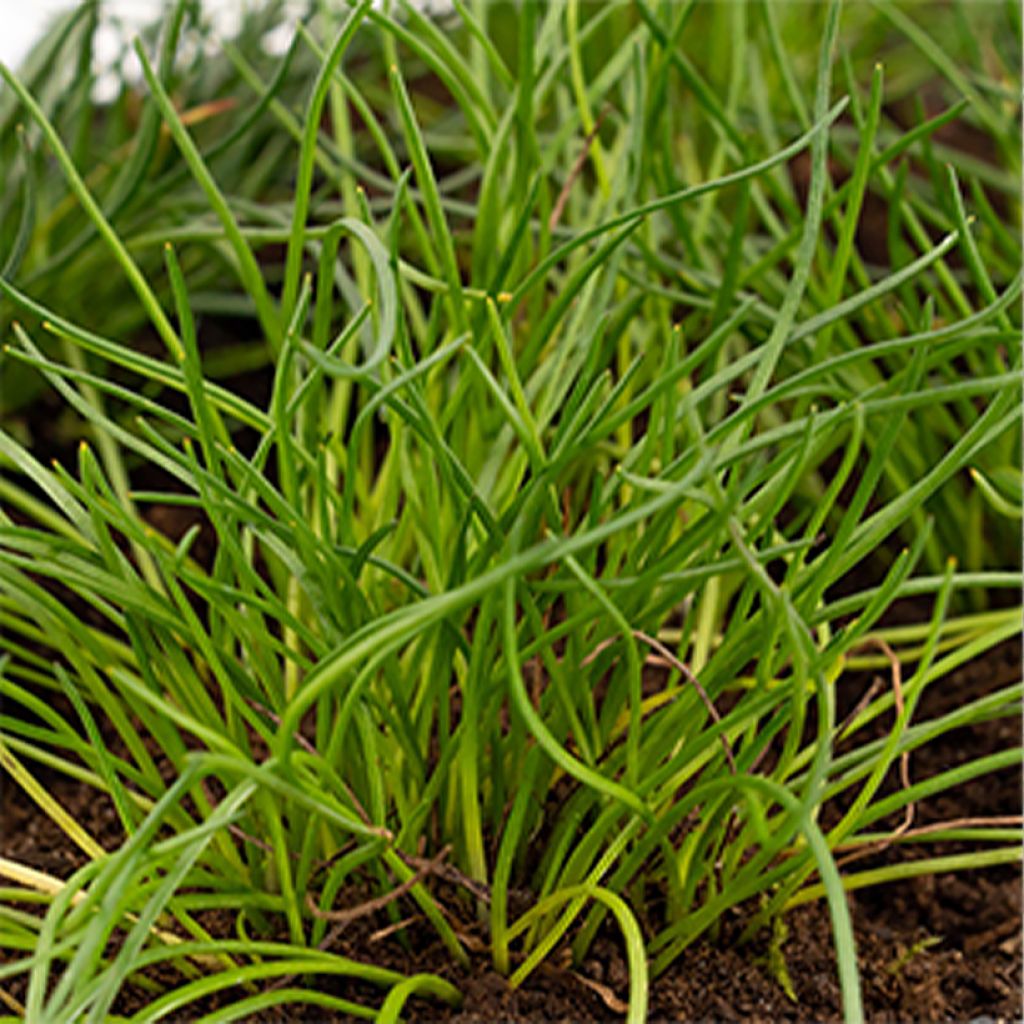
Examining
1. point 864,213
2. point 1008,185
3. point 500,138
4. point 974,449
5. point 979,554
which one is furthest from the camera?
point 864,213

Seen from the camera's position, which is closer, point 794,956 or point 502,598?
point 502,598

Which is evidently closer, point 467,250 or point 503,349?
point 503,349

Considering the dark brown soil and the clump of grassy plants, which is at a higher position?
the clump of grassy plants

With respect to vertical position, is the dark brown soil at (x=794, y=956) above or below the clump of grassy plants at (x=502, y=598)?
below

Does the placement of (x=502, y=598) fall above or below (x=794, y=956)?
above

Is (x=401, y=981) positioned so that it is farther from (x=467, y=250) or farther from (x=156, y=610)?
(x=467, y=250)

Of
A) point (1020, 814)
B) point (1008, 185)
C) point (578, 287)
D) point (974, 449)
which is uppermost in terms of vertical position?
point (578, 287)

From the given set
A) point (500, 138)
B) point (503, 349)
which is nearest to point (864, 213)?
point (500, 138)

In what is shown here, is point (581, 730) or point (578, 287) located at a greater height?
point (578, 287)
